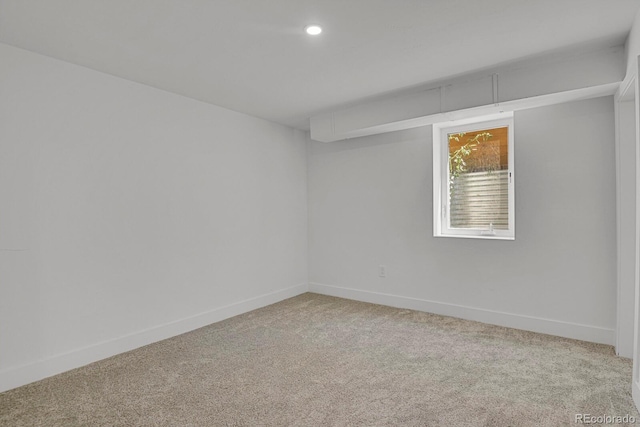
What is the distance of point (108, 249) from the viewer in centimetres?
282

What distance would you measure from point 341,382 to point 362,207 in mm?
2387

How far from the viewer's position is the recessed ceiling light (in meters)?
2.14

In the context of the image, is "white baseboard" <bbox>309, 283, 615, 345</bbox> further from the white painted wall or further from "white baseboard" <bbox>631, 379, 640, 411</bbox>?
"white baseboard" <bbox>631, 379, 640, 411</bbox>

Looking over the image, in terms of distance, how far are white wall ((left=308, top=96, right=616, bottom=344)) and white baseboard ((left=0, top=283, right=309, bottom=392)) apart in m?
1.35

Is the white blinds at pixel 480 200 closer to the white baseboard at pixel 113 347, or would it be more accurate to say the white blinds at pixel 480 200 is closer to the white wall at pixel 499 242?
the white wall at pixel 499 242

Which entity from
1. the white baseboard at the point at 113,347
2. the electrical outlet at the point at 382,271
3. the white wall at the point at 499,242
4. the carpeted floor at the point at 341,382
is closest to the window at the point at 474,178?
the white wall at the point at 499,242

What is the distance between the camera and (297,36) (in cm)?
226

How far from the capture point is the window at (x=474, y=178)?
137 inches

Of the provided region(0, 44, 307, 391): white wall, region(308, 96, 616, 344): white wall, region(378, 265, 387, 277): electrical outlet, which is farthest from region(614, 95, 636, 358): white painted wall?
region(0, 44, 307, 391): white wall

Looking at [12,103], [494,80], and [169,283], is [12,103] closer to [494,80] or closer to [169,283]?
[169,283]

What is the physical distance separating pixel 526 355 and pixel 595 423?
850 mm

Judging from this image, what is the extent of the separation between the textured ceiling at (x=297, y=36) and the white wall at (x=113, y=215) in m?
0.30

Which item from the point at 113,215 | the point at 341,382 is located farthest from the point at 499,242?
the point at 113,215

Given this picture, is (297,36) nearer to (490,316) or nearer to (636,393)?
(636,393)
